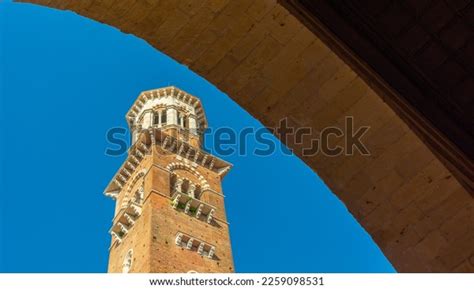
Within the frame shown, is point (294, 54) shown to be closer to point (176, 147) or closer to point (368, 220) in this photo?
point (368, 220)

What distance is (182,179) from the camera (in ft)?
109

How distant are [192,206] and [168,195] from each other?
147 centimetres

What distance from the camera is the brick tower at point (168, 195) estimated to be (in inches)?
1077

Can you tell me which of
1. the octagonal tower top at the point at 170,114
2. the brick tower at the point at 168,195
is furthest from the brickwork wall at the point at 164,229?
the octagonal tower top at the point at 170,114

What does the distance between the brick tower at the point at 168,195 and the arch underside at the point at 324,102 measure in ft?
71.6

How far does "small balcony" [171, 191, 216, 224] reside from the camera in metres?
30.6

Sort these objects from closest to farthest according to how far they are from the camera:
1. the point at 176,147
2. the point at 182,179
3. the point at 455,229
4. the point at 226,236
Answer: the point at 455,229
the point at 226,236
the point at 182,179
the point at 176,147

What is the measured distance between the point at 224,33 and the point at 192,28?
0.24m

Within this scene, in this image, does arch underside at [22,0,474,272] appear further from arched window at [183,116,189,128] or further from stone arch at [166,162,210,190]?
arched window at [183,116,189,128]

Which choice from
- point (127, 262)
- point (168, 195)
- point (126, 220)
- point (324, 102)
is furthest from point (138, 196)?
point (324, 102)

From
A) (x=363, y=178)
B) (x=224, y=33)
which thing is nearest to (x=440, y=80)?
(x=363, y=178)

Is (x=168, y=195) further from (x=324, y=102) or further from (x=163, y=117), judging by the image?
(x=324, y=102)

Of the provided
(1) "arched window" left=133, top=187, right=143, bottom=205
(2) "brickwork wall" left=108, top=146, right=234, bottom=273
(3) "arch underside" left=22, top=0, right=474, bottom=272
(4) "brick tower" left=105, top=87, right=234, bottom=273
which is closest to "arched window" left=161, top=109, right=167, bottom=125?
(4) "brick tower" left=105, top=87, right=234, bottom=273

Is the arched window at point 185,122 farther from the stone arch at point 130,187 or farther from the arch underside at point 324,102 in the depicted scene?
the arch underside at point 324,102
